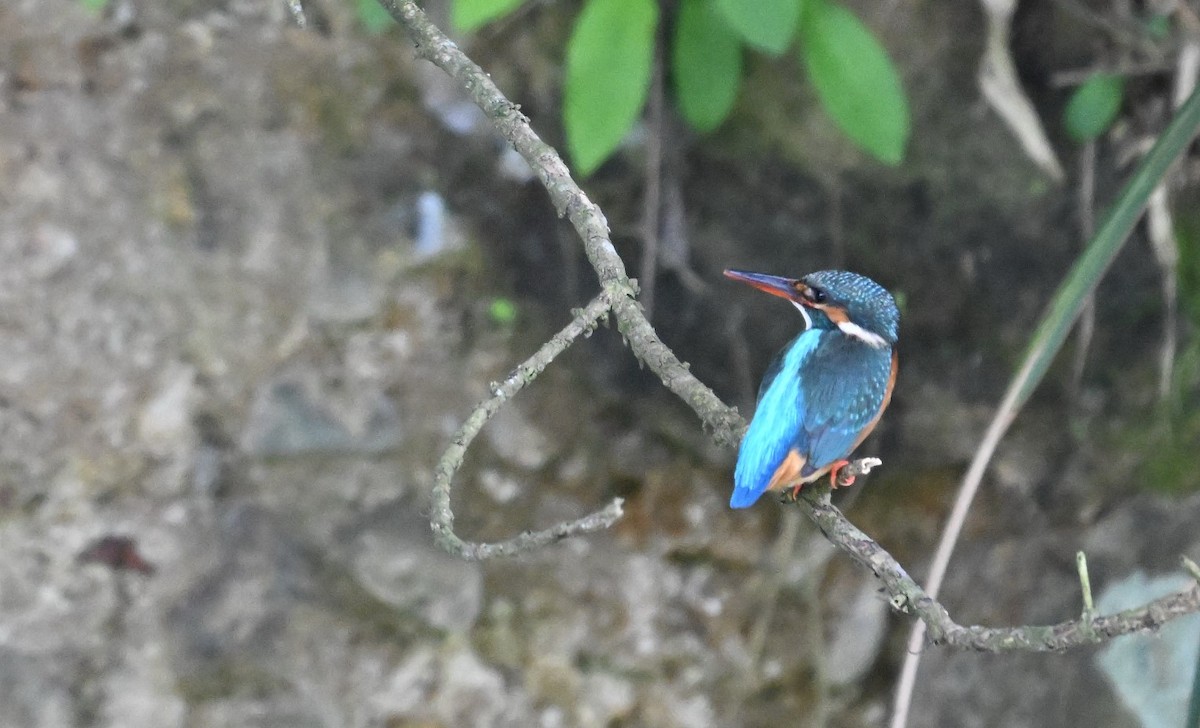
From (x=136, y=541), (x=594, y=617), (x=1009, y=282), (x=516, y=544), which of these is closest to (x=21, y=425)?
(x=136, y=541)

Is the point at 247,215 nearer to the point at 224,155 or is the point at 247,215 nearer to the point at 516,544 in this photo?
the point at 224,155

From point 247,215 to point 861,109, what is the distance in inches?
44.4

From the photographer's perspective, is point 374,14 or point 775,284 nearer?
point 775,284

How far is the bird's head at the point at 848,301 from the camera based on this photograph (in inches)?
65.3

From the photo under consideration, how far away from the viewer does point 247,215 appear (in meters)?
2.13

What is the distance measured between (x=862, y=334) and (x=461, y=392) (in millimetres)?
851

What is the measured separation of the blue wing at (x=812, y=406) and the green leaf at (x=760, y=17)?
0.44 meters

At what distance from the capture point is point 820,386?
156 centimetres

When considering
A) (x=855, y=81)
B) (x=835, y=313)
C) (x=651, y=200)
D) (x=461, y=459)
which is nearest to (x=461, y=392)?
(x=651, y=200)

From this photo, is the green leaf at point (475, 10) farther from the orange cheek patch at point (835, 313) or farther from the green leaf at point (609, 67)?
the orange cheek patch at point (835, 313)

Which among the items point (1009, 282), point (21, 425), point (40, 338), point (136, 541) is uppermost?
point (1009, 282)

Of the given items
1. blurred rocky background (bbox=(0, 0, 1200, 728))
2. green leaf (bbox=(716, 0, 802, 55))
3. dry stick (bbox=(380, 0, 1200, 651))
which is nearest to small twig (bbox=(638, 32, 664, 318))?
blurred rocky background (bbox=(0, 0, 1200, 728))

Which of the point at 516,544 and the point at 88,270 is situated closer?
the point at 516,544

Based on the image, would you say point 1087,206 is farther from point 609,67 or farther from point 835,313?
point 609,67
